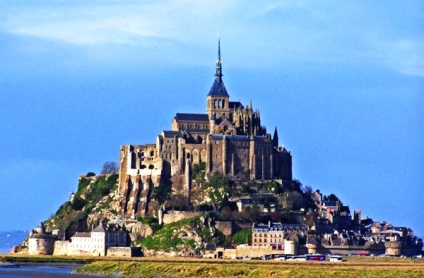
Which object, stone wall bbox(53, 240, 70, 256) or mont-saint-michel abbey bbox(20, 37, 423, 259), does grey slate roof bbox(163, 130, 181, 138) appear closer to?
mont-saint-michel abbey bbox(20, 37, 423, 259)

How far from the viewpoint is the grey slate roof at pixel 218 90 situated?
462ft

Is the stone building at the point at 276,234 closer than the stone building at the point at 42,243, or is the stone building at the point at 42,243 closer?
the stone building at the point at 276,234

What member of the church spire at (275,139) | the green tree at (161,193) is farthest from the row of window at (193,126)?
the green tree at (161,193)

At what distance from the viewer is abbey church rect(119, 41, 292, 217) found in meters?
131

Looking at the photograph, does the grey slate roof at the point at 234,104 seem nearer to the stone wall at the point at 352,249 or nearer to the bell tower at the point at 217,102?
the bell tower at the point at 217,102

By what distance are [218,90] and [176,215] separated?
20545 millimetres

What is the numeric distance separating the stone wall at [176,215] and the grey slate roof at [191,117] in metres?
14.8

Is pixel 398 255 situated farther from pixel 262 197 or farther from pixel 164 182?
pixel 164 182

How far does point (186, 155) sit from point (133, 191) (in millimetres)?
7564

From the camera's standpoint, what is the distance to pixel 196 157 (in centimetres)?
13212

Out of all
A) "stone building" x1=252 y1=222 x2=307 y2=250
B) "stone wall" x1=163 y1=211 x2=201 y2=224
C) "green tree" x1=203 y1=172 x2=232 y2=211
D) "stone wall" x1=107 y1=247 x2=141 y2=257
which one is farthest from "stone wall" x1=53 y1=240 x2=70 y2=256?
"stone building" x1=252 y1=222 x2=307 y2=250

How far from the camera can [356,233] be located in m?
125

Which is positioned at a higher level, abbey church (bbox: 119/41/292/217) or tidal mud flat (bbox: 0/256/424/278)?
abbey church (bbox: 119/41/292/217)

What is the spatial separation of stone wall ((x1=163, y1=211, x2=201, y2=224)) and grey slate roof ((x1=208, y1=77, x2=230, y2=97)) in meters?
19.1
